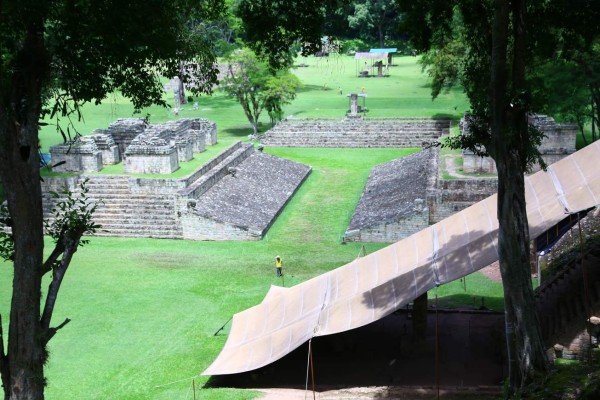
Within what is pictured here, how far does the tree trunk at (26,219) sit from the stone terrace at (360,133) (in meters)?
30.1

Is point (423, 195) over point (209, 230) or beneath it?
over

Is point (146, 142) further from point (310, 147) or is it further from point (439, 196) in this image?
point (310, 147)

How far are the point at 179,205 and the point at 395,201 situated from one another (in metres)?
6.93

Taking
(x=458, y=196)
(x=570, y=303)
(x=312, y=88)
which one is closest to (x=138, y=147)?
(x=458, y=196)

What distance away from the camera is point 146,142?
27.9 meters

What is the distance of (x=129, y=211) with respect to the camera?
26.3 m

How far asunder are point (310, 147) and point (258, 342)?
2458 centimetres

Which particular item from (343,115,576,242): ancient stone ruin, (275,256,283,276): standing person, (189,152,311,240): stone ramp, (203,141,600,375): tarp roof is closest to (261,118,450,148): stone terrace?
(189,152,311,240): stone ramp

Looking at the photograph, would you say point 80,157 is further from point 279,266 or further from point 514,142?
point 514,142

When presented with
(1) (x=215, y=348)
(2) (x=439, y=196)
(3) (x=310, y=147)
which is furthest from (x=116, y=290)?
(3) (x=310, y=147)

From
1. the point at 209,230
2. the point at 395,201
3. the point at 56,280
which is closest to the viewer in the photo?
the point at 56,280

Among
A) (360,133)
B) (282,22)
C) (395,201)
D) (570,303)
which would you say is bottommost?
(395,201)

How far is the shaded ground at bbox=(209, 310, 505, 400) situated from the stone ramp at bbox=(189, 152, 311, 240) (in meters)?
9.47

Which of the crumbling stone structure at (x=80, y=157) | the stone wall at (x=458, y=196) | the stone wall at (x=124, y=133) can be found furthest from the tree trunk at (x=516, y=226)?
the stone wall at (x=124, y=133)
